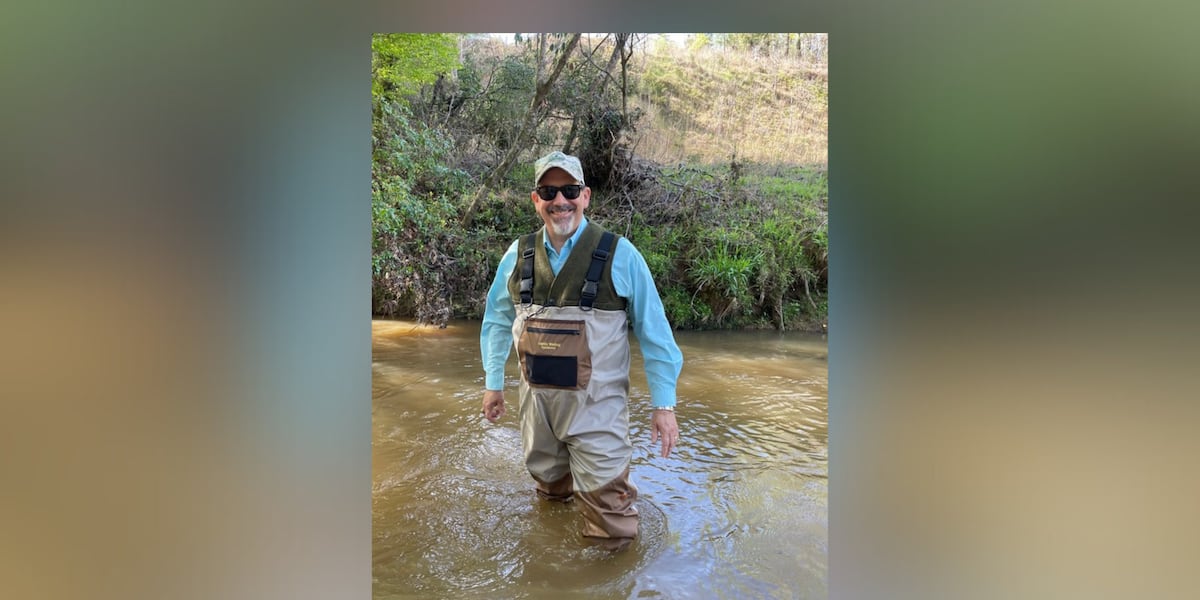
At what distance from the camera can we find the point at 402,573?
1.73 metres

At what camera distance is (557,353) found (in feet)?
5.89

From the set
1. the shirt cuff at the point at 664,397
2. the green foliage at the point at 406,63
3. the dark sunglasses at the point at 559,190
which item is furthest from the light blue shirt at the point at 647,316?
the green foliage at the point at 406,63

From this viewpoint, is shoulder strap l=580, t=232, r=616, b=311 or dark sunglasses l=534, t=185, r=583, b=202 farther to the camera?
dark sunglasses l=534, t=185, r=583, b=202

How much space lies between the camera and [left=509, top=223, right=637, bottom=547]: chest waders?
70.2 inches

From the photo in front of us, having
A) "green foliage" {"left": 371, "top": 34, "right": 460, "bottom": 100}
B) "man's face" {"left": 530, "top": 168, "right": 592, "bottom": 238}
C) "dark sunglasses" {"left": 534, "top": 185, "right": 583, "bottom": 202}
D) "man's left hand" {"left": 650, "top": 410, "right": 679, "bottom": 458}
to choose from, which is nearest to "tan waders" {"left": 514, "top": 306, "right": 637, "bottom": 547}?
"man's left hand" {"left": 650, "top": 410, "right": 679, "bottom": 458}

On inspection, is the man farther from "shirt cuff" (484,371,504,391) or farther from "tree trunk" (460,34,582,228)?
"tree trunk" (460,34,582,228)

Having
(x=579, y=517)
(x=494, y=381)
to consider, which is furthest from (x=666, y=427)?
(x=494, y=381)

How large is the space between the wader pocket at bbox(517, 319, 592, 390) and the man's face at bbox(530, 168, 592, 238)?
0.32 meters

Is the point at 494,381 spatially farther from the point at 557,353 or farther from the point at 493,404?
the point at 557,353

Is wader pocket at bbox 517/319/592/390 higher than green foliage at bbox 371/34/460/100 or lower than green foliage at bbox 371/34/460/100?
lower

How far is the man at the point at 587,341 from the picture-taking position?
1781 mm

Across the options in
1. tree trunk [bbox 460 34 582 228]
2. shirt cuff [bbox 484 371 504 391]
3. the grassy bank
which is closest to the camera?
shirt cuff [bbox 484 371 504 391]
